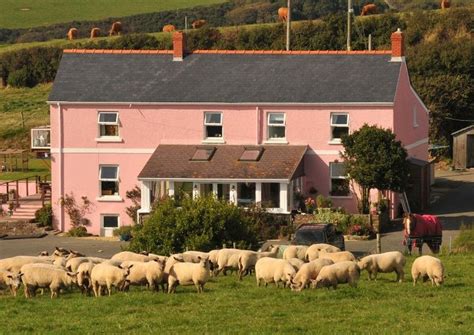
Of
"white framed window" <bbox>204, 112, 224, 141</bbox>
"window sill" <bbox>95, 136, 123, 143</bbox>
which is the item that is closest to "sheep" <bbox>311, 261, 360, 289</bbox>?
"white framed window" <bbox>204, 112, 224, 141</bbox>

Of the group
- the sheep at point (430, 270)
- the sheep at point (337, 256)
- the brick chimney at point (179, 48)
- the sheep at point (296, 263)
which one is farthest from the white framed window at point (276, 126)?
the sheep at point (430, 270)

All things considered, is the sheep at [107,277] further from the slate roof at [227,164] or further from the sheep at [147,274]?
the slate roof at [227,164]

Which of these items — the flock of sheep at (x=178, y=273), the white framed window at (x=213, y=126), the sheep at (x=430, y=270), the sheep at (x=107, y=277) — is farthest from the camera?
the white framed window at (x=213, y=126)

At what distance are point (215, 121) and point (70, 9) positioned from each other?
97.2 metres

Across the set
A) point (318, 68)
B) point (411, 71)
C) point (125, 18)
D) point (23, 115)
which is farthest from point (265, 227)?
point (125, 18)

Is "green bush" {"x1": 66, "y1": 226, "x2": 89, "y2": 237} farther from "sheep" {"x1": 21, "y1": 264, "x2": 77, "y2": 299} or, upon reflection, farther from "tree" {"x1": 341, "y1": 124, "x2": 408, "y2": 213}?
"sheep" {"x1": 21, "y1": 264, "x2": 77, "y2": 299}

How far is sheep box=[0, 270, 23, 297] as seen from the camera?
113ft

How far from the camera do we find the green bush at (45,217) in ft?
195

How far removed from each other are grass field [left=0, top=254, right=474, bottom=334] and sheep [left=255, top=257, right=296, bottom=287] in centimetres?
28

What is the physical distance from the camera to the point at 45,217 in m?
59.3

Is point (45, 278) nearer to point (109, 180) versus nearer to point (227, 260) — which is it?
point (227, 260)

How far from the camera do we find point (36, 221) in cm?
5953

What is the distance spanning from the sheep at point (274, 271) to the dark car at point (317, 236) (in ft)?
31.1

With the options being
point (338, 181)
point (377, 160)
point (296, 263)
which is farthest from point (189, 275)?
point (338, 181)
